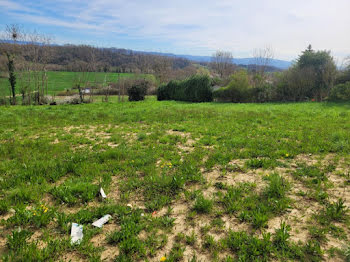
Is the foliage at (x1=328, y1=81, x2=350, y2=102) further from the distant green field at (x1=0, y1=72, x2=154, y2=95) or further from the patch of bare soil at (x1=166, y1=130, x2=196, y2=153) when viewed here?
the distant green field at (x1=0, y1=72, x2=154, y2=95)

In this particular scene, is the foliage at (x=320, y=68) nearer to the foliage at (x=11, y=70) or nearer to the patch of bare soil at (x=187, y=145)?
the patch of bare soil at (x=187, y=145)

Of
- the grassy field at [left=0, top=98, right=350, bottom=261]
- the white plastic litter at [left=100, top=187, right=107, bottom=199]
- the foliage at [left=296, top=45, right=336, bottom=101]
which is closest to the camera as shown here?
the grassy field at [left=0, top=98, right=350, bottom=261]

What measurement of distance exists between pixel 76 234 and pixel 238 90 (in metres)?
24.1

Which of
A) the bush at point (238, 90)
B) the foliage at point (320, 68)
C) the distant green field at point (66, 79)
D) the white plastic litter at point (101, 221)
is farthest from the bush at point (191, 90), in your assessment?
the white plastic litter at point (101, 221)

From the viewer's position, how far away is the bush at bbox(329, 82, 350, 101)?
1814cm

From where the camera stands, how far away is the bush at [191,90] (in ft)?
88.4

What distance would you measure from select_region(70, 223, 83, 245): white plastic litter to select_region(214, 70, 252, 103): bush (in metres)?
23.9

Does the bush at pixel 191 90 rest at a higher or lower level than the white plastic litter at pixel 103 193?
higher

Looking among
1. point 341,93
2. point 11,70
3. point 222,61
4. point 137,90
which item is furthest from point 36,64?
point 222,61

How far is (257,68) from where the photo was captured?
193 feet

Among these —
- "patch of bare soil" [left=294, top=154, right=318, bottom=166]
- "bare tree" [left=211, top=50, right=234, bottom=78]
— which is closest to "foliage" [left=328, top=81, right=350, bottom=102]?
"patch of bare soil" [left=294, top=154, right=318, bottom=166]

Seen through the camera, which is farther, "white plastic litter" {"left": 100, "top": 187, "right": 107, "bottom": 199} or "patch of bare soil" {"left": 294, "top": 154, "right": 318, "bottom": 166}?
"patch of bare soil" {"left": 294, "top": 154, "right": 318, "bottom": 166}

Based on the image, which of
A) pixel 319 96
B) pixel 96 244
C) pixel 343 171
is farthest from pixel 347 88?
pixel 96 244

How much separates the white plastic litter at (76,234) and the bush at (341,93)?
23.1 metres
